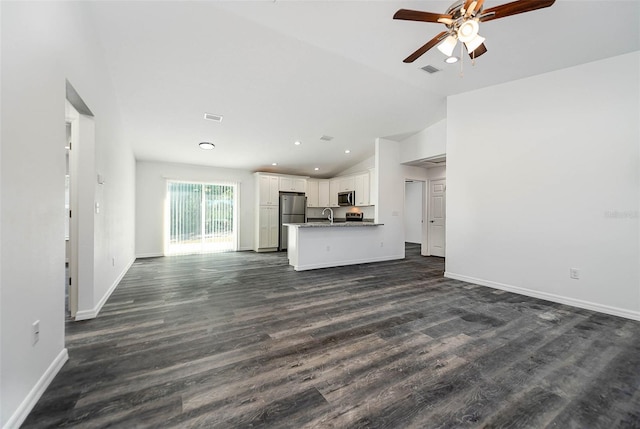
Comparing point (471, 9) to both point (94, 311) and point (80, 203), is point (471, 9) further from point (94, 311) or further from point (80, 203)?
point (94, 311)

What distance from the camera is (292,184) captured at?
8.05m

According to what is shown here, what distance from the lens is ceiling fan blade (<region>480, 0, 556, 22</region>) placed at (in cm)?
196

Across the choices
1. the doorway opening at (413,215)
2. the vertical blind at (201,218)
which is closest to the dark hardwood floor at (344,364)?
the vertical blind at (201,218)

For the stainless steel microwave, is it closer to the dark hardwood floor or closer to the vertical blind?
the vertical blind

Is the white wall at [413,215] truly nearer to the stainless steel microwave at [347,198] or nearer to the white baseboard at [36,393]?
the stainless steel microwave at [347,198]

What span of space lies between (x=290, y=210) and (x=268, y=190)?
90cm

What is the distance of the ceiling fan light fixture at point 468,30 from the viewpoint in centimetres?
212

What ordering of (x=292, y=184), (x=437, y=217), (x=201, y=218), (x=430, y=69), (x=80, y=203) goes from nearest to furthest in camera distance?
(x=80, y=203)
(x=430, y=69)
(x=437, y=217)
(x=201, y=218)
(x=292, y=184)

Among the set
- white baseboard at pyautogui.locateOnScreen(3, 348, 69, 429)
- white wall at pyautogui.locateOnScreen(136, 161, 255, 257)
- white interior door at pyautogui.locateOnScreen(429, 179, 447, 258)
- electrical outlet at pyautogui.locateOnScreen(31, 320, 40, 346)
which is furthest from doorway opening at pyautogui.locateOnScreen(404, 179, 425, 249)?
electrical outlet at pyautogui.locateOnScreen(31, 320, 40, 346)

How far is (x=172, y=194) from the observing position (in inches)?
272

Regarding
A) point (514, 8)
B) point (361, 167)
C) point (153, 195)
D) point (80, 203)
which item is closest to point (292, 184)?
point (361, 167)

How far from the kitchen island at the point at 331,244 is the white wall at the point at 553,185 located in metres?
1.93

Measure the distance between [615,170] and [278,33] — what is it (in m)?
4.21

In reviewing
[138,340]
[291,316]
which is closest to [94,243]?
[138,340]
